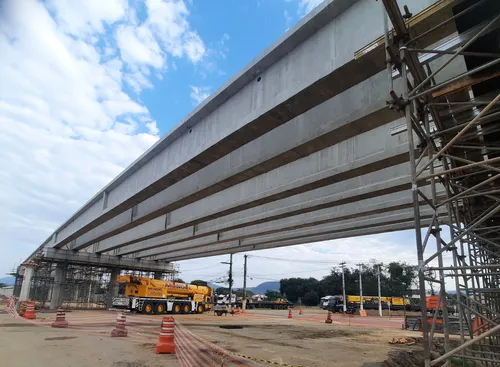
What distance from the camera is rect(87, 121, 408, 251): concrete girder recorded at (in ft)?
30.9

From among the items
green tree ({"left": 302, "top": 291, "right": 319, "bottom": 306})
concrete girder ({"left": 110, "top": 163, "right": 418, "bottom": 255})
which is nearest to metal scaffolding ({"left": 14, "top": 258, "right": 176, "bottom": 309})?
concrete girder ({"left": 110, "top": 163, "right": 418, "bottom": 255})

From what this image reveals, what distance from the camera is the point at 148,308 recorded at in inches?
1115

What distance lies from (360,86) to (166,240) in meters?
19.0

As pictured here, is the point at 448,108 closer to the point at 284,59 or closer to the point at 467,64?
the point at 467,64

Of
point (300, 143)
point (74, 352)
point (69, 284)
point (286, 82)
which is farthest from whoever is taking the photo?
point (69, 284)

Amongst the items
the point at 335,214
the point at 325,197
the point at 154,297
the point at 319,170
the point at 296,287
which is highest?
the point at 319,170

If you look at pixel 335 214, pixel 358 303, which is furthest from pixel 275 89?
pixel 358 303

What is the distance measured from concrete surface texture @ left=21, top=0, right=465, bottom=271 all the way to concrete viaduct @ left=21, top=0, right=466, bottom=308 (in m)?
0.03

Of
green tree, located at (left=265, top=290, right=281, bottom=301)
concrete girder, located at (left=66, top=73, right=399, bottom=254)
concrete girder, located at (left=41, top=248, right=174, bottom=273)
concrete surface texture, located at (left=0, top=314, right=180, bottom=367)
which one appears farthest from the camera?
green tree, located at (left=265, top=290, right=281, bottom=301)

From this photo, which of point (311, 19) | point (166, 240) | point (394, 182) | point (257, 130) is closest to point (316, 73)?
point (311, 19)

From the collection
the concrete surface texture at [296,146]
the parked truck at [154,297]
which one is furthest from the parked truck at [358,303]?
the concrete surface texture at [296,146]

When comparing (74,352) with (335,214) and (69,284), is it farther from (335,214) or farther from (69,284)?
(69,284)

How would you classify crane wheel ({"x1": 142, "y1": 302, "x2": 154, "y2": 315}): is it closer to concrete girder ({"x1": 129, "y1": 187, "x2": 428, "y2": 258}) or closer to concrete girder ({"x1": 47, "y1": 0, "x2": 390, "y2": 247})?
concrete girder ({"x1": 129, "y1": 187, "x2": 428, "y2": 258})

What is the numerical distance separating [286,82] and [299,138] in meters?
1.78
